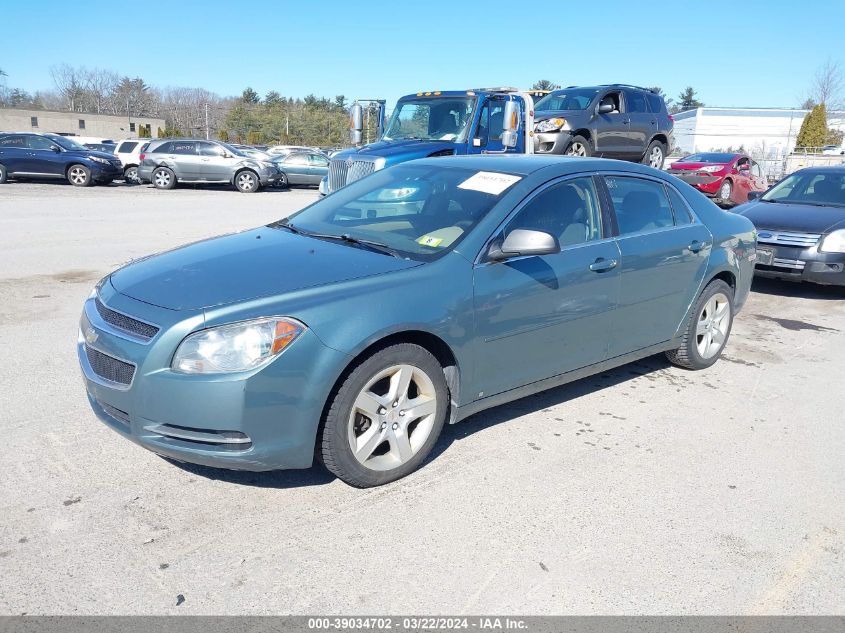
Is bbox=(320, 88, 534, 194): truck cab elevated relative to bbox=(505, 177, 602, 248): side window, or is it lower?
elevated

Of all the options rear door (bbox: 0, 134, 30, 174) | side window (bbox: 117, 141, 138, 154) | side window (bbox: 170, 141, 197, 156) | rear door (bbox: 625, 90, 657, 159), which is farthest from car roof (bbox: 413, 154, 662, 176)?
side window (bbox: 117, 141, 138, 154)

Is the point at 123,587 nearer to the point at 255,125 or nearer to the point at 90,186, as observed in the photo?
the point at 90,186

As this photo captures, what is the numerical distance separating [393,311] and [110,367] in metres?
1.36

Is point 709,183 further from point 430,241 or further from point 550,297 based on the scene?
point 430,241

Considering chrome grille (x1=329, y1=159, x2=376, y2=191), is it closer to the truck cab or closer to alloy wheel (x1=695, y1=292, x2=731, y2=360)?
the truck cab

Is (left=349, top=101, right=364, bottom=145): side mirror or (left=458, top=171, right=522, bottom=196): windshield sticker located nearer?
(left=458, top=171, right=522, bottom=196): windshield sticker

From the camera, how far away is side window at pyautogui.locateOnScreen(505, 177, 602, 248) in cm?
425

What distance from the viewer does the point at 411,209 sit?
14.9 feet

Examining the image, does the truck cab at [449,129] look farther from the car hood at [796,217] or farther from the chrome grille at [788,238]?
the chrome grille at [788,238]

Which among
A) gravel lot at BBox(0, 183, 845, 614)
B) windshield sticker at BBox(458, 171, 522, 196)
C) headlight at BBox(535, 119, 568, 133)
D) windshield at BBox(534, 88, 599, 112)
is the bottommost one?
gravel lot at BBox(0, 183, 845, 614)

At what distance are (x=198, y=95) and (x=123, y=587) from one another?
105 meters

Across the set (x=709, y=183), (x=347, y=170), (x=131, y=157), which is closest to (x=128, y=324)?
(x=347, y=170)

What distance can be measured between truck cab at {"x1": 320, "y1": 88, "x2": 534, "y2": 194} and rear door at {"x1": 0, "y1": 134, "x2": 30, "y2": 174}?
1589cm

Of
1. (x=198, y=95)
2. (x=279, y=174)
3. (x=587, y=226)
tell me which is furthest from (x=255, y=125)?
(x=587, y=226)
